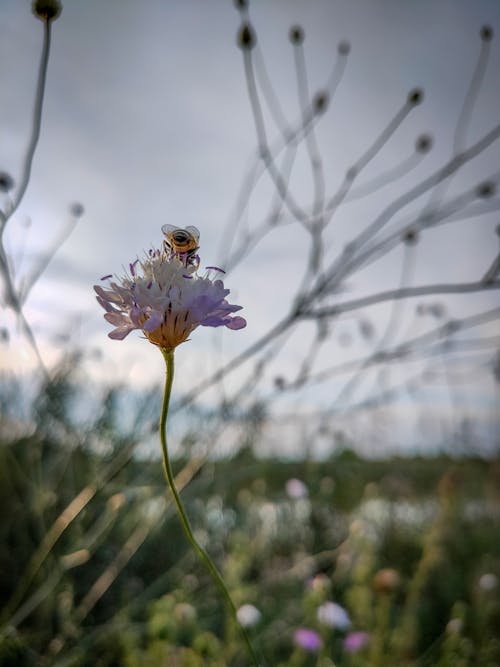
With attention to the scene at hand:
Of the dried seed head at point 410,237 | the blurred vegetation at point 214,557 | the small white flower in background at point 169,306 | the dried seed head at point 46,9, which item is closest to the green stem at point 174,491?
the small white flower in background at point 169,306

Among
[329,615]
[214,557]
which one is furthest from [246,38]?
[214,557]

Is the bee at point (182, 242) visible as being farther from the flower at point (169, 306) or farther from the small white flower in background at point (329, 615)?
the small white flower in background at point (329, 615)

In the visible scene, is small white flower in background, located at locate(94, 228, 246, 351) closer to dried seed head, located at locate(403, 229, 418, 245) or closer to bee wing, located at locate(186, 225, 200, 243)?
bee wing, located at locate(186, 225, 200, 243)

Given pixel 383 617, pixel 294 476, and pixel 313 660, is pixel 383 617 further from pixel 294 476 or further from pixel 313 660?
pixel 294 476

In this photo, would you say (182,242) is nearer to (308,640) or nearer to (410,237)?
(410,237)

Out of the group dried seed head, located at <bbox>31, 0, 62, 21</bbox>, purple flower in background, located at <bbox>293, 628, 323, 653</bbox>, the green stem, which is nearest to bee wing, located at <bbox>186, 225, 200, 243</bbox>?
the green stem

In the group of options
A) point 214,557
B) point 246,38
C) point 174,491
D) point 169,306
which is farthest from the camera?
point 214,557
